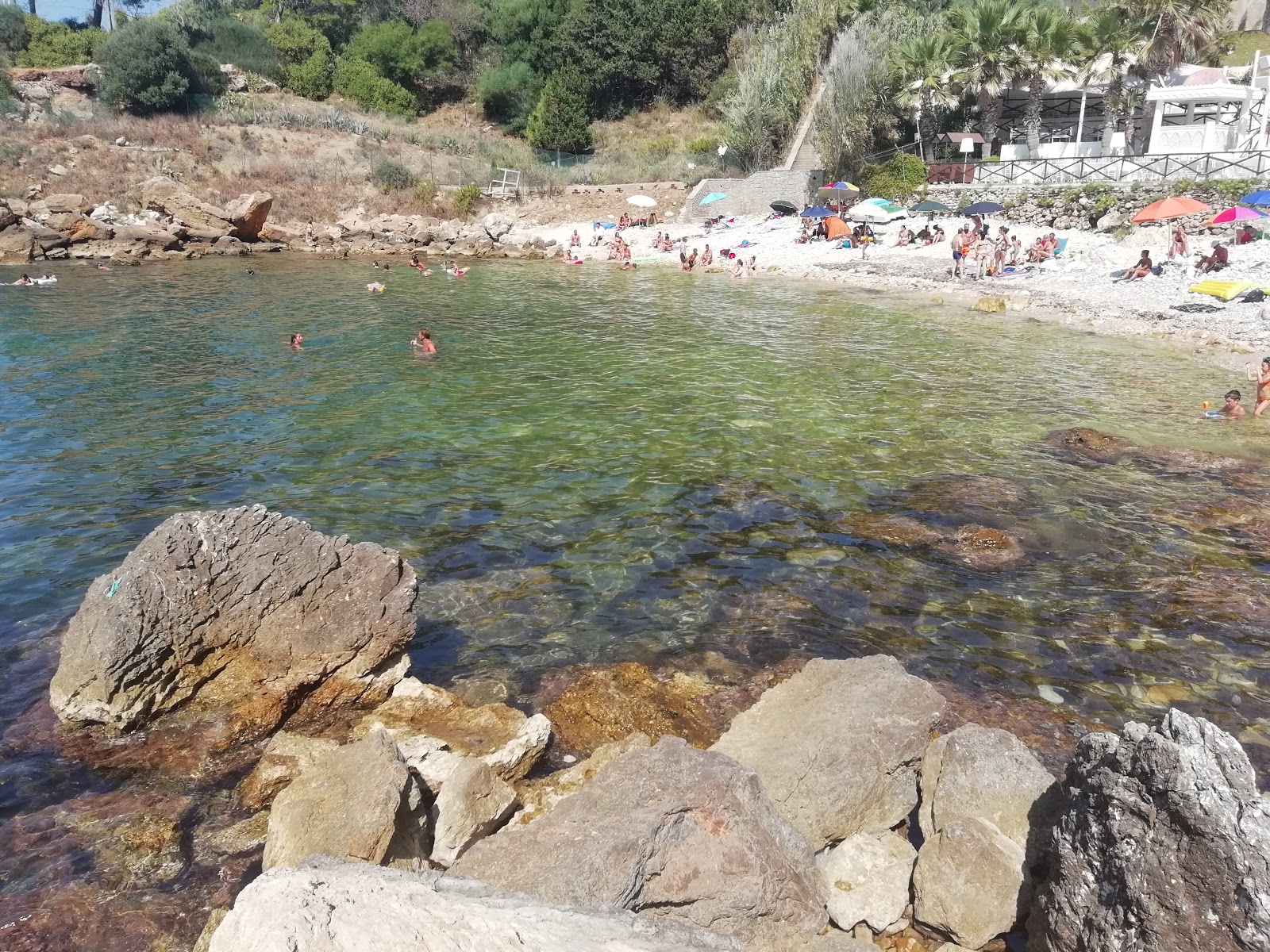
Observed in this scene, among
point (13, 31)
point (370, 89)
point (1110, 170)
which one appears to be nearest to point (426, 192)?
point (370, 89)

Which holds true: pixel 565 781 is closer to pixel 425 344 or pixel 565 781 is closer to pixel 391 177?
pixel 425 344

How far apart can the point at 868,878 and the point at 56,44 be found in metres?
80.9

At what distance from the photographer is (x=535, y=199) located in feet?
168

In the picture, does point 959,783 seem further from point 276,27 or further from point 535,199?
point 276,27

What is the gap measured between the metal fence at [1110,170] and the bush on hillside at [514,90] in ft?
120

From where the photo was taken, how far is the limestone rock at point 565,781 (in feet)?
17.7

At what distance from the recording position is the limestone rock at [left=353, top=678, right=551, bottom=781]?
19.2ft

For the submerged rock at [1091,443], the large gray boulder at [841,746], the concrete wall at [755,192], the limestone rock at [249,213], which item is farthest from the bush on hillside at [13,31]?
the large gray boulder at [841,746]

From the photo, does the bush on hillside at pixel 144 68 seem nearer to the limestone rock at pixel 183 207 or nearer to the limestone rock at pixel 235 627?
the limestone rock at pixel 183 207

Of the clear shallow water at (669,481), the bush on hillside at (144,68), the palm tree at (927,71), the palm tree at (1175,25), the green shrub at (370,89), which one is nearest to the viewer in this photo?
the clear shallow water at (669,481)

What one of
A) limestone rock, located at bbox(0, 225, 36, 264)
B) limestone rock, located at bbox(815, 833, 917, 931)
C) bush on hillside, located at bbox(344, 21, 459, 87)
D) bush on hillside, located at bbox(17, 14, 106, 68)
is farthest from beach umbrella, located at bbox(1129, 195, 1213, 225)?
bush on hillside, located at bbox(17, 14, 106, 68)

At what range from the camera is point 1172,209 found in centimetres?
2403

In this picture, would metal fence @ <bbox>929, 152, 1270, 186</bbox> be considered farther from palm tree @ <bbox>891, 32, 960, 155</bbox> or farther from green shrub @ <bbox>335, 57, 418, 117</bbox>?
green shrub @ <bbox>335, 57, 418, 117</bbox>

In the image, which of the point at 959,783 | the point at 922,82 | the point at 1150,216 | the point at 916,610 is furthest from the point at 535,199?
the point at 959,783
